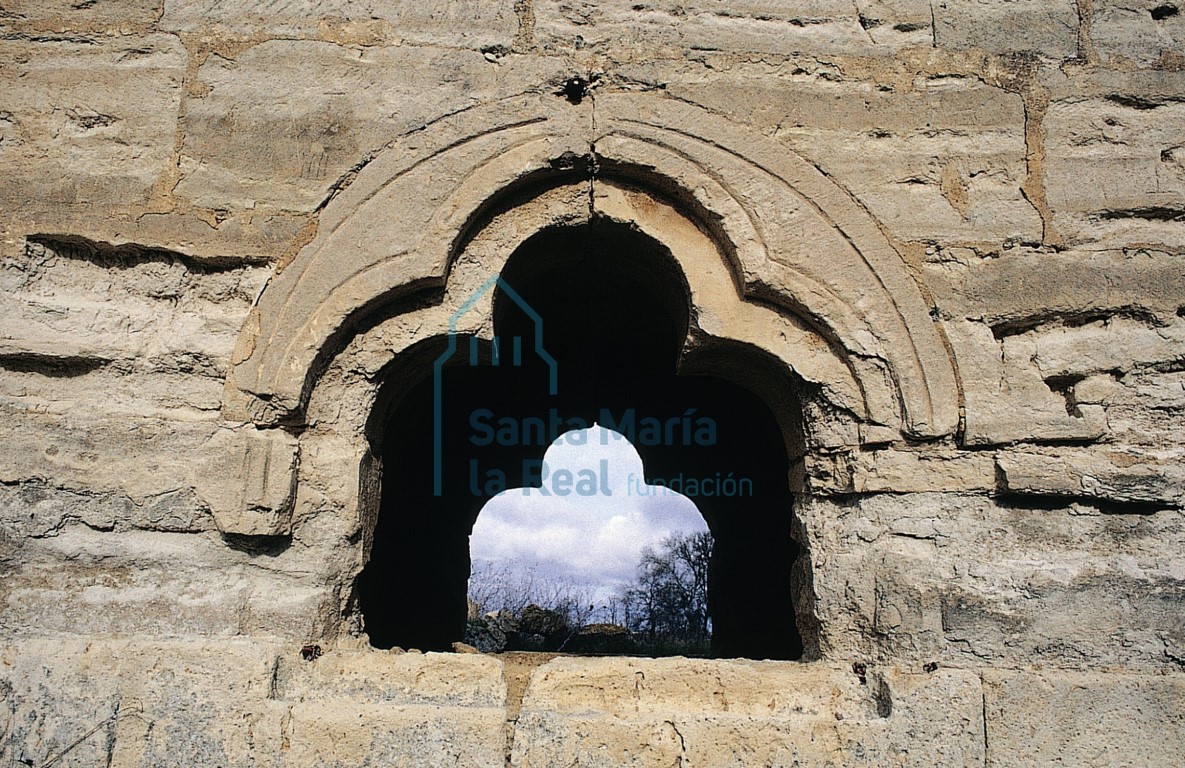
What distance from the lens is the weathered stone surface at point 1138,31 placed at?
9.20 ft

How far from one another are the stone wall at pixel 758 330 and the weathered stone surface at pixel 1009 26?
1 centimetres

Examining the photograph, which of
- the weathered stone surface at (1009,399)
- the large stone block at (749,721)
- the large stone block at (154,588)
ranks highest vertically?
the weathered stone surface at (1009,399)

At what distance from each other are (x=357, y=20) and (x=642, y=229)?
1.15 metres

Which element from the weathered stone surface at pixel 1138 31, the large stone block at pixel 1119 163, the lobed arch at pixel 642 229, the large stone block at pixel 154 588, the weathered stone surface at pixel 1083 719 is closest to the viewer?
the weathered stone surface at pixel 1083 719

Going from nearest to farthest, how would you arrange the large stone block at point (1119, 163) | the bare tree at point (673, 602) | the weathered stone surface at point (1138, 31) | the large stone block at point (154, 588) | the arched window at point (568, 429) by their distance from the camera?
the large stone block at point (154, 588)
the large stone block at point (1119, 163)
the weathered stone surface at point (1138, 31)
the arched window at point (568, 429)
the bare tree at point (673, 602)

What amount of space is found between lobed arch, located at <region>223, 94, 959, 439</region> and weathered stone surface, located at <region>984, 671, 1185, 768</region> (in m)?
0.72

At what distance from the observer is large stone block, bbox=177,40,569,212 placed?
2711 millimetres

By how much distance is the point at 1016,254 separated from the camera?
2.65m

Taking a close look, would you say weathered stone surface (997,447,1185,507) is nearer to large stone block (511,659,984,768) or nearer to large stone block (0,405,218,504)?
large stone block (511,659,984,768)

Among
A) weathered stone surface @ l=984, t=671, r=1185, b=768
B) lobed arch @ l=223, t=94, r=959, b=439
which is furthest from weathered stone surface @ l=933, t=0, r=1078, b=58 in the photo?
weathered stone surface @ l=984, t=671, r=1185, b=768

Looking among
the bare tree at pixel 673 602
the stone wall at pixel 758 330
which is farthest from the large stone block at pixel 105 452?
the bare tree at pixel 673 602

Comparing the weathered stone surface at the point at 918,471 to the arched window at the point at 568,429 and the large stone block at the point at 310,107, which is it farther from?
the large stone block at the point at 310,107

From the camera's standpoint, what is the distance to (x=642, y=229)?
276 cm

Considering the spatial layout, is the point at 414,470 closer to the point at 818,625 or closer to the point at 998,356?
the point at 818,625
